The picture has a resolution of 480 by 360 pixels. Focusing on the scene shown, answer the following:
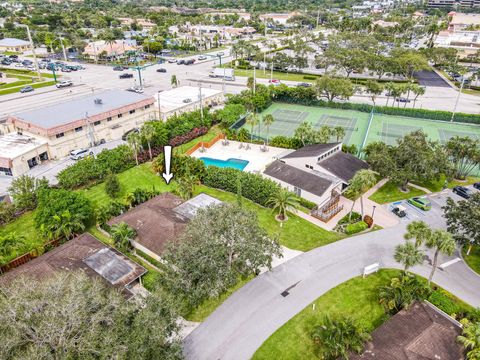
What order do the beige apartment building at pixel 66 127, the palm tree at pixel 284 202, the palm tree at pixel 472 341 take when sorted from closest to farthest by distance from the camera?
the palm tree at pixel 472 341 < the palm tree at pixel 284 202 < the beige apartment building at pixel 66 127

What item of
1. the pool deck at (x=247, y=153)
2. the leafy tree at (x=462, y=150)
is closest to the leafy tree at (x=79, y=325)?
the pool deck at (x=247, y=153)

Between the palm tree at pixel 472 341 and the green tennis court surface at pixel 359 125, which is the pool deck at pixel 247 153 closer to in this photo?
the green tennis court surface at pixel 359 125

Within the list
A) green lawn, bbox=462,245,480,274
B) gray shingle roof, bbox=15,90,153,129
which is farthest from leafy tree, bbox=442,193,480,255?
gray shingle roof, bbox=15,90,153,129

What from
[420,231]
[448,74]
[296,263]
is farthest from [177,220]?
[448,74]

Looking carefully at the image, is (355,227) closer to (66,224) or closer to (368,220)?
(368,220)

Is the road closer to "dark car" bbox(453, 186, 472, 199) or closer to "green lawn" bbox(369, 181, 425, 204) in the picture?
"green lawn" bbox(369, 181, 425, 204)

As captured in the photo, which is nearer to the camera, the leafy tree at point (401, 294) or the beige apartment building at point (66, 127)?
the leafy tree at point (401, 294)
